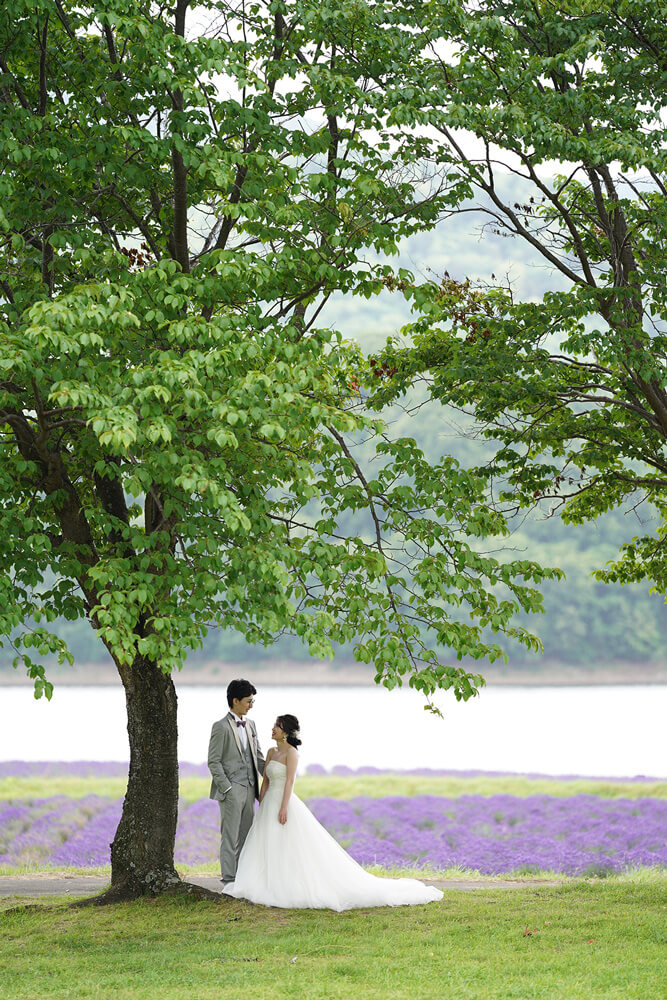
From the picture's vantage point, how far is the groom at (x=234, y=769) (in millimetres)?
10930

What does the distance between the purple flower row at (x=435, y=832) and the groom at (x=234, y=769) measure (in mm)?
5745

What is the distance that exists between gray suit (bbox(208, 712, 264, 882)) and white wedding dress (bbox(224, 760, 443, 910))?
0.28 m

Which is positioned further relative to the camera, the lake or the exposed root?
the lake

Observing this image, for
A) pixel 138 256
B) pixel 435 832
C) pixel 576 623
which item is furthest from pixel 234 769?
pixel 576 623

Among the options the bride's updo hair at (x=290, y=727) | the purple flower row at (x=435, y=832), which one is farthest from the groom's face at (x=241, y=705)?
the purple flower row at (x=435, y=832)

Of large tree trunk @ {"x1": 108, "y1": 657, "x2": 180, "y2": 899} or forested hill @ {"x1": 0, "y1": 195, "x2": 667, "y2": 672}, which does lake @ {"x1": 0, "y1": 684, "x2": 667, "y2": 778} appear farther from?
large tree trunk @ {"x1": 108, "y1": 657, "x2": 180, "y2": 899}

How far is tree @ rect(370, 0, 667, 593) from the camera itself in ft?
32.9

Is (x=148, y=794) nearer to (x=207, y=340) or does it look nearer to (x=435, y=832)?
(x=207, y=340)

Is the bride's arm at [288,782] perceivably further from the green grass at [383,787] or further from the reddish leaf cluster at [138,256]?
the green grass at [383,787]

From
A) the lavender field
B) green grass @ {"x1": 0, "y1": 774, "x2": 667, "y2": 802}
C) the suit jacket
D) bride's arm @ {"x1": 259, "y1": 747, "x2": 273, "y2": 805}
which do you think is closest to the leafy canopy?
the suit jacket

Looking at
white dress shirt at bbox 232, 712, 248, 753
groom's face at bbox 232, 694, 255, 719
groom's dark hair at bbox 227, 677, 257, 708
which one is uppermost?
groom's dark hair at bbox 227, 677, 257, 708

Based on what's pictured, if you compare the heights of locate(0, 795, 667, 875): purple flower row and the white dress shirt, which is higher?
the white dress shirt

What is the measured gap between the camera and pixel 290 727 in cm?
1070

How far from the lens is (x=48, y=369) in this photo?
7.95m
